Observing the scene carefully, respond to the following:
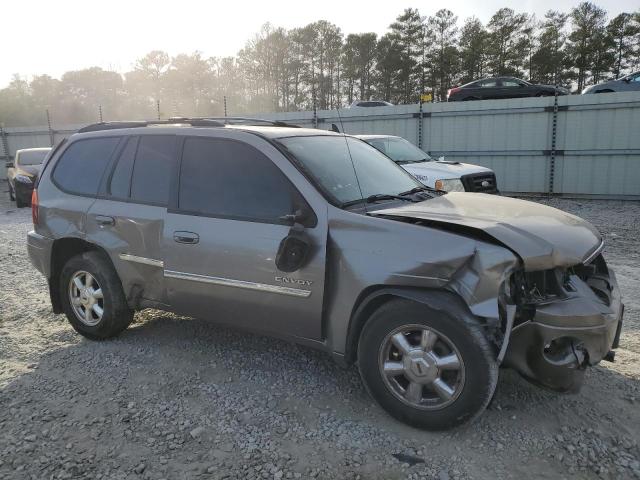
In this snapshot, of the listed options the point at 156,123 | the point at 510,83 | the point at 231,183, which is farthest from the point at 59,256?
the point at 510,83

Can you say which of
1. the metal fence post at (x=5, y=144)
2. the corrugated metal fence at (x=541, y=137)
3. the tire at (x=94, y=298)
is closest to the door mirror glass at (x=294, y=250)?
the tire at (x=94, y=298)

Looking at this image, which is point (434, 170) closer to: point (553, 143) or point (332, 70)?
point (553, 143)

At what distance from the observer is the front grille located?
896cm

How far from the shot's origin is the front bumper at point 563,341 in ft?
8.68

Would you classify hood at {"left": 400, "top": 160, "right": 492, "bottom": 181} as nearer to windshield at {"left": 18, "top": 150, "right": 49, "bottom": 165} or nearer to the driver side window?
the driver side window

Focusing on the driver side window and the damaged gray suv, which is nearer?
the damaged gray suv

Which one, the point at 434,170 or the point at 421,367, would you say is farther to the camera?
the point at 434,170

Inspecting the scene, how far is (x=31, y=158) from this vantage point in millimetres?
14969

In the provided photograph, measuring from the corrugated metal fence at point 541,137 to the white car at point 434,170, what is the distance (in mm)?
4529

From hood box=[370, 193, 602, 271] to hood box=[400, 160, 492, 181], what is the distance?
17.3ft

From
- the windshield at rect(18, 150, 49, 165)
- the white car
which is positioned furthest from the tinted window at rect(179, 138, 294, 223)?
the windshield at rect(18, 150, 49, 165)

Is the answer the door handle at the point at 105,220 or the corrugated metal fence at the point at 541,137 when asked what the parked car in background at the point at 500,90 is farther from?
the door handle at the point at 105,220

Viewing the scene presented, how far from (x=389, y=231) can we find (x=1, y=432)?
2578 millimetres

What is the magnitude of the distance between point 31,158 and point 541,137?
1457cm
